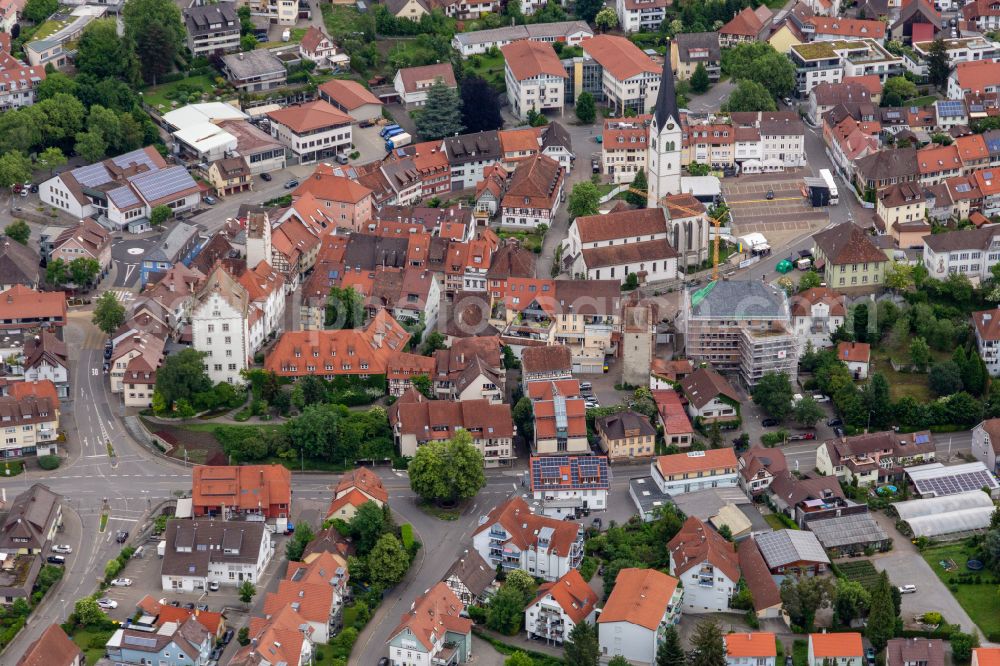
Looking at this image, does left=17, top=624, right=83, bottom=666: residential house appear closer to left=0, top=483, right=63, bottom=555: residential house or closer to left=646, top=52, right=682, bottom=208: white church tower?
left=0, top=483, right=63, bottom=555: residential house

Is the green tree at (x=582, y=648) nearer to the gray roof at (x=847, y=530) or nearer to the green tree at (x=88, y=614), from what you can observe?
the gray roof at (x=847, y=530)

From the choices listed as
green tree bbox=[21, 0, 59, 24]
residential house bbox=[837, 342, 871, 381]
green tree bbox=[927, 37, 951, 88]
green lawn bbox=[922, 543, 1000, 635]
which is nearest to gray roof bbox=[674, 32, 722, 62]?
green tree bbox=[927, 37, 951, 88]

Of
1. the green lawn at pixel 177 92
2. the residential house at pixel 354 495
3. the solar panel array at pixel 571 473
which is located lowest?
the green lawn at pixel 177 92

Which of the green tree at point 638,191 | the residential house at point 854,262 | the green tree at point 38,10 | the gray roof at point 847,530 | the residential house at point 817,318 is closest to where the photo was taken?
the gray roof at point 847,530

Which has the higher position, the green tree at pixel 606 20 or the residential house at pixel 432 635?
the residential house at pixel 432 635

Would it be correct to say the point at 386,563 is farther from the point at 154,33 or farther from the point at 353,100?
the point at 154,33

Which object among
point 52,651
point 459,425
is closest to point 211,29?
point 459,425

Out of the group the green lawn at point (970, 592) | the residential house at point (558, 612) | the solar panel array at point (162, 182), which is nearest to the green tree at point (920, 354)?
the green lawn at point (970, 592)

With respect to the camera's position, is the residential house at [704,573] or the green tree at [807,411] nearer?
the residential house at [704,573]
